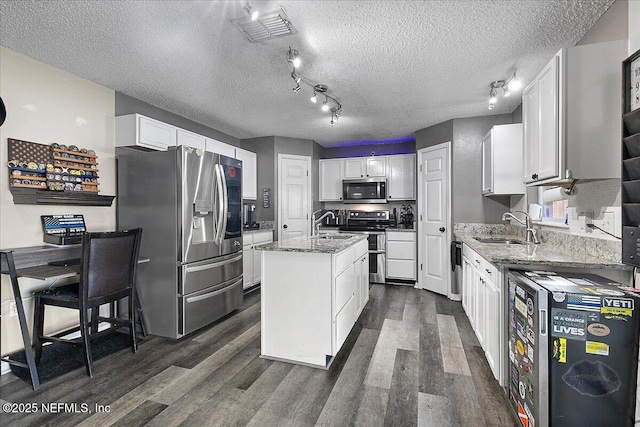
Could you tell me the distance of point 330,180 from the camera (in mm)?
5699

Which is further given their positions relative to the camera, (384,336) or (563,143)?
(384,336)

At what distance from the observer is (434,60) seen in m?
2.54

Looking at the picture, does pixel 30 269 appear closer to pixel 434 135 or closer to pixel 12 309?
pixel 12 309

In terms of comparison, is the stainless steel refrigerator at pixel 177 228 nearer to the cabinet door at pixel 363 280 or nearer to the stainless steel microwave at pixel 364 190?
the cabinet door at pixel 363 280

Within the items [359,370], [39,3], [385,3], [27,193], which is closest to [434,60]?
[385,3]

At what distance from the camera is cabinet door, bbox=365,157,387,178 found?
5.33m

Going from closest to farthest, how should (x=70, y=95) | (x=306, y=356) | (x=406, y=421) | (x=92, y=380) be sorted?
(x=406, y=421)
(x=92, y=380)
(x=306, y=356)
(x=70, y=95)

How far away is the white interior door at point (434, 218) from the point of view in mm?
4234

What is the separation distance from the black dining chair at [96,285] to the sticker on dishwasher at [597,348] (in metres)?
3.06

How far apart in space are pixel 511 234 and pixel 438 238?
0.91 m

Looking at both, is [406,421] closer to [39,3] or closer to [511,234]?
[511,234]

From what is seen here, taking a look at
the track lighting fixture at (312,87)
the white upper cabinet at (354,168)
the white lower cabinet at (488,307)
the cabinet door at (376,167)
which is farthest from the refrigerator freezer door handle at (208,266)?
the cabinet door at (376,167)

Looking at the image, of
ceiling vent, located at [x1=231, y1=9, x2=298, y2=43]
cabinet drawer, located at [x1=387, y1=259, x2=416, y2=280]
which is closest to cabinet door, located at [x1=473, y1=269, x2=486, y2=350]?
cabinet drawer, located at [x1=387, y1=259, x2=416, y2=280]

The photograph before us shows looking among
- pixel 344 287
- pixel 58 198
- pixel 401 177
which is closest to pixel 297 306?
pixel 344 287
